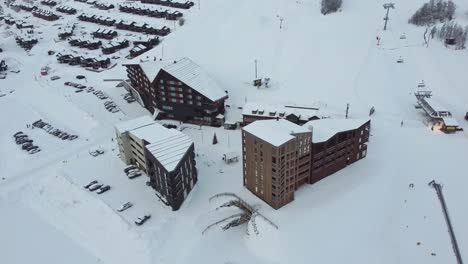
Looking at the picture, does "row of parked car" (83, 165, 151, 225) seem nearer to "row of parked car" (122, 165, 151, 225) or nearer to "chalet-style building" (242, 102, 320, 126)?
"row of parked car" (122, 165, 151, 225)

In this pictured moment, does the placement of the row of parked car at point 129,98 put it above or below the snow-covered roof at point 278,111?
below

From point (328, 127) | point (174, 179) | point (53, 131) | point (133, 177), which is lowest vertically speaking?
point (133, 177)

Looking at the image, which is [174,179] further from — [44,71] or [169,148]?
→ [44,71]

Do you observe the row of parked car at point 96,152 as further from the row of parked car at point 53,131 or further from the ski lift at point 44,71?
the ski lift at point 44,71

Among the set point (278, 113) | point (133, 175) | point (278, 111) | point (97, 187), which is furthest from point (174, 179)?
point (278, 111)

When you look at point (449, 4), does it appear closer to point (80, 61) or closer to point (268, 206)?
point (268, 206)

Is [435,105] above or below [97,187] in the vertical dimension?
above

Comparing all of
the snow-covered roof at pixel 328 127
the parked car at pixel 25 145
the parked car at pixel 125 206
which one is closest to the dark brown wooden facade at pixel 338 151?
the snow-covered roof at pixel 328 127

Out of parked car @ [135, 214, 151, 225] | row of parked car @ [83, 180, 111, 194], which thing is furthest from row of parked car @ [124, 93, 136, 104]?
parked car @ [135, 214, 151, 225]
